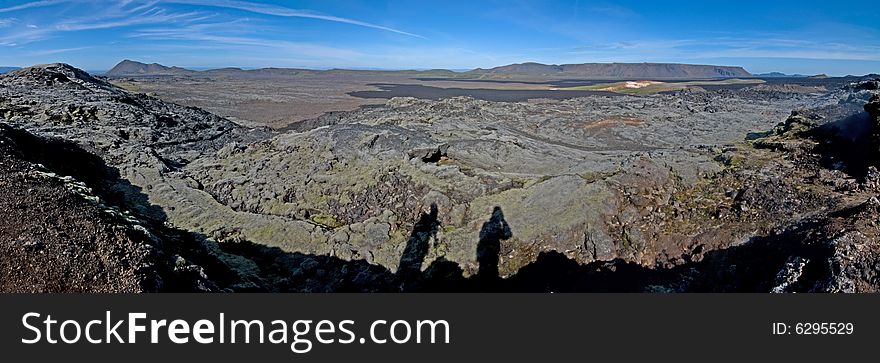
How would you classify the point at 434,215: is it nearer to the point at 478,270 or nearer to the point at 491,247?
the point at 491,247

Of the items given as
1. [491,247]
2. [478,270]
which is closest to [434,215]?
[491,247]

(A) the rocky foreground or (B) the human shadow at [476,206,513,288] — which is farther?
(B) the human shadow at [476,206,513,288]

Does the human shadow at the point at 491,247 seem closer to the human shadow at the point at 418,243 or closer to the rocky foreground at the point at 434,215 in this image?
the rocky foreground at the point at 434,215

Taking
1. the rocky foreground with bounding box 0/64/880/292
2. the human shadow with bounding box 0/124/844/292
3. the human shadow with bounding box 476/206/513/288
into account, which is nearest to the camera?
the rocky foreground with bounding box 0/64/880/292

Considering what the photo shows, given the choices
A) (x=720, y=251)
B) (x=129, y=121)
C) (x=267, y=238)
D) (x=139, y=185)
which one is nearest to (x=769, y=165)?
(x=720, y=251)

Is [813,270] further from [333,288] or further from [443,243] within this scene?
[333,288]

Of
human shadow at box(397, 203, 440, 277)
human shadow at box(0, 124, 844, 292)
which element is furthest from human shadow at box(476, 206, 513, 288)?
human shadow at box(397, 203, 440, 277)

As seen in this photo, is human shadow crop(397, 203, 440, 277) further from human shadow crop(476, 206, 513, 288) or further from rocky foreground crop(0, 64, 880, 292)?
human shadow crop(476, 206, 513, 288)

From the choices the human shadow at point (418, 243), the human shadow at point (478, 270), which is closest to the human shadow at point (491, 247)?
the human shadow at point (478, 270)
